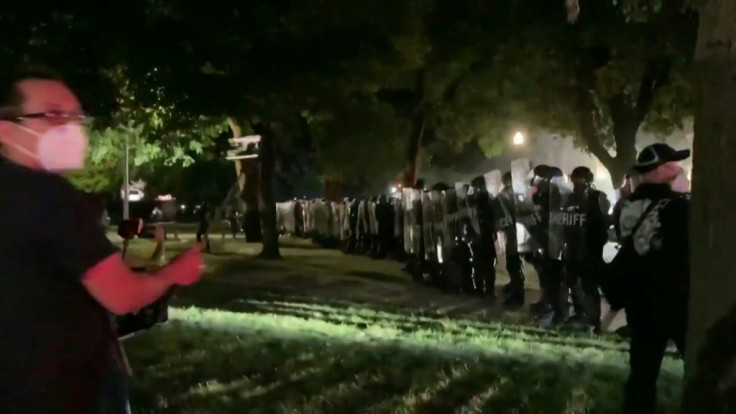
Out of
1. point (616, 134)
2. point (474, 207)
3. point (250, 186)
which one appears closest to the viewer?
point (474, 207)

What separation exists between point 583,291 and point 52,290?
886 cm

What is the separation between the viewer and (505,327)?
10.4m

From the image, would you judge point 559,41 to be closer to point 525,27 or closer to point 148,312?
point 525,27

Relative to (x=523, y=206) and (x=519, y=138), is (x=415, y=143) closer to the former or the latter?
(x=519, y=138)

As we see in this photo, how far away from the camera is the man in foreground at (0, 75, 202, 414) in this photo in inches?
99.1

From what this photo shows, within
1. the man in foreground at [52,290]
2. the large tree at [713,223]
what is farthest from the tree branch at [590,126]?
the man in foreground at [52,290]

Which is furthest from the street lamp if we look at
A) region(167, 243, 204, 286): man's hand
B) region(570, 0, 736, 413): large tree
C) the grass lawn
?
region(167, 243, 204, 286): man's hand

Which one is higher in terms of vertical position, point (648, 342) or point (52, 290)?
point (52, 290)

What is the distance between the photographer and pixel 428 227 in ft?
51.7

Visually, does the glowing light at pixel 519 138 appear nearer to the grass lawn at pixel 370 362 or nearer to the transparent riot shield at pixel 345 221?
the transparent riot shield at pixel 345 221

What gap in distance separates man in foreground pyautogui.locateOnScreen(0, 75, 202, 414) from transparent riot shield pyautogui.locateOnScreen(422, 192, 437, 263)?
12.9 metres

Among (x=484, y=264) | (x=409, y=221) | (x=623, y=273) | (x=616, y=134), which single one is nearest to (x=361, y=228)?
(x=409, y=221)

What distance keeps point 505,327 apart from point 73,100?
816 cm

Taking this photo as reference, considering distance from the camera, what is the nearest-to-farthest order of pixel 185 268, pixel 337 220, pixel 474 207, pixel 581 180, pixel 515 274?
pixel 185 268 < pixel 581 180 < pixel 515 274 < pixel 474 207 < pixel 337 220
